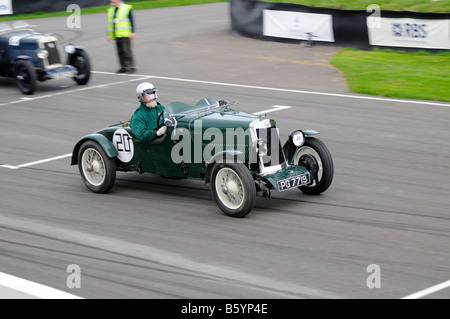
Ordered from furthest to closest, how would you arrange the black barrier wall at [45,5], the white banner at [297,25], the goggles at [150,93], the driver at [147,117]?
the black barrier wall at [45,5] < the white banner at [297,25] < the goggles at [150,93] < the driver at [147,117]

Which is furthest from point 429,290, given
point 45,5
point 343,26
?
point 45,5

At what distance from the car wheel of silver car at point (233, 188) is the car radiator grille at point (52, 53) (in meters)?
9.90

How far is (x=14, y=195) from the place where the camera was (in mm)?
9812

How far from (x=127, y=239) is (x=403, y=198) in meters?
3.57

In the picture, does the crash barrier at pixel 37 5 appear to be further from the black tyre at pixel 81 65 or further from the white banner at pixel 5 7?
the black tyre at pixel 81 65

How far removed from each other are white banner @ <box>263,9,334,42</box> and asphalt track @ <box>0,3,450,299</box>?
18.6 ft

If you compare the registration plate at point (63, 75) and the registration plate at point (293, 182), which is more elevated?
the registration plate at point (293, 182)

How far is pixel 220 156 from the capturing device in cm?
843

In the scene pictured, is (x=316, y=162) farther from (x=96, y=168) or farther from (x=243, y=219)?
(x=96, y=168)

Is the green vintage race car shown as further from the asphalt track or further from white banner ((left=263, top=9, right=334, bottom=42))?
white banner ((left=263, top=9, right=334, bottom=42))

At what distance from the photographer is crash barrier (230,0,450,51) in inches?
758

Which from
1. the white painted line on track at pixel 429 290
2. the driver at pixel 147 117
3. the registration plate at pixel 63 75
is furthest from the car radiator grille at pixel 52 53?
the white painted line on track at pixel 429 290

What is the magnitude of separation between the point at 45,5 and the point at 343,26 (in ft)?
53.6

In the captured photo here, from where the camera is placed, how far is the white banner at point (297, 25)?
21.3 meters
